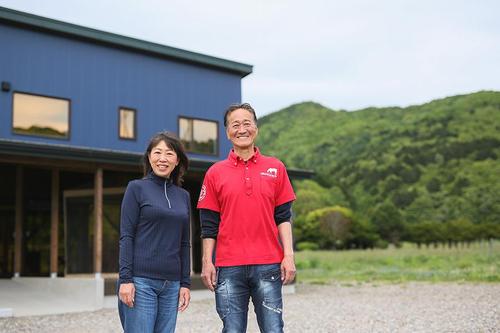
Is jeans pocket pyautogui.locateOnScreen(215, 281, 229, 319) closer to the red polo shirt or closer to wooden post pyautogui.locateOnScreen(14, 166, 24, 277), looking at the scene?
the red polo shirt

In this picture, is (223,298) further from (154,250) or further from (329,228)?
(329,228)

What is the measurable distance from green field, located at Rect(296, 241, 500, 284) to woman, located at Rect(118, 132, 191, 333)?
579 inches

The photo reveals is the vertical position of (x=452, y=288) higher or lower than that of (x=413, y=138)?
lower

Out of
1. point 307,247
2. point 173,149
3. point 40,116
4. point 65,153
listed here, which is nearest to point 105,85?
point 40,116

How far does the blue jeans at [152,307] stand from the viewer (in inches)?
127

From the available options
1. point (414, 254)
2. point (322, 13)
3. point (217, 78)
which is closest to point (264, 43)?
point (322, 13)

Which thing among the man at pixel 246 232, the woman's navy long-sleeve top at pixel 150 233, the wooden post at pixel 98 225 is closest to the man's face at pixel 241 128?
the man at pixel 246 232

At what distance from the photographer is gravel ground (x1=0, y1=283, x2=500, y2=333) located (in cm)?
826

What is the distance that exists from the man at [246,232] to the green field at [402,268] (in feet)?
48.0

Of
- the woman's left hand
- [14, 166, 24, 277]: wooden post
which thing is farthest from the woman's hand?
[14, 166, 24, 277]: wooden post

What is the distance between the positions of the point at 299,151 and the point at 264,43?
1165 inches

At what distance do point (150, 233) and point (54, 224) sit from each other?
1080 cm

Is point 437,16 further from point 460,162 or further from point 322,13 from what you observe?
point 460,162

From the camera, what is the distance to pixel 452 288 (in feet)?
47.4
